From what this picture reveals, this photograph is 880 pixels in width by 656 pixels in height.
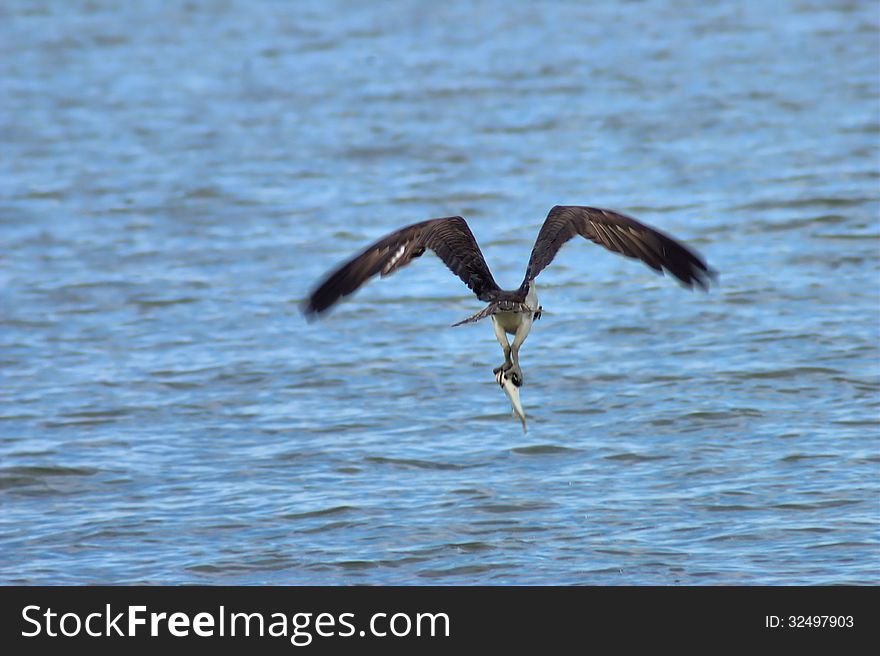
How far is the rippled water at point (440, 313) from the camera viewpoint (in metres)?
8.45

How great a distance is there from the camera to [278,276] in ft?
41.6

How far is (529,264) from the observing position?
22.3 ft

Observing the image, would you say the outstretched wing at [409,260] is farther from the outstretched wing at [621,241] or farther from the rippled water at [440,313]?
the rippled water at [440,313]

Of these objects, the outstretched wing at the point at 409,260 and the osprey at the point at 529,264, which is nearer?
the osprey at the point at 529,264

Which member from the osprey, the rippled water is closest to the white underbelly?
the osprey

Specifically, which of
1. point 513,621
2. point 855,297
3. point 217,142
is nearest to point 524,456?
point 513,621

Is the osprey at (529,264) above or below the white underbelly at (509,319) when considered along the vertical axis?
above

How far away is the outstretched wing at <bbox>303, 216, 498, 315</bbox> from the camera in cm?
682

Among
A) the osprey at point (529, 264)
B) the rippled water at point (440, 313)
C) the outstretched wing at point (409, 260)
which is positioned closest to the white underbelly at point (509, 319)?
the osprey at point (529, 264)

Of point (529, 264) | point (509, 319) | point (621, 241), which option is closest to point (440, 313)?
point (621, 241)

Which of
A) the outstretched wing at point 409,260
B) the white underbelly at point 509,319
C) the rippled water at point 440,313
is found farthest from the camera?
the rippled water at point 440,313

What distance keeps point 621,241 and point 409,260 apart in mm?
914

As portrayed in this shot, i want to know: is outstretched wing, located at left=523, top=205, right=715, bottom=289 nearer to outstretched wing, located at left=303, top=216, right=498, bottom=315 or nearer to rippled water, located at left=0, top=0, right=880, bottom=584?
outstretched wing, located at left=303, top=216, right=498, bottom=315

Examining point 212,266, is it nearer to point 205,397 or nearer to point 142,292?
point 142,292
